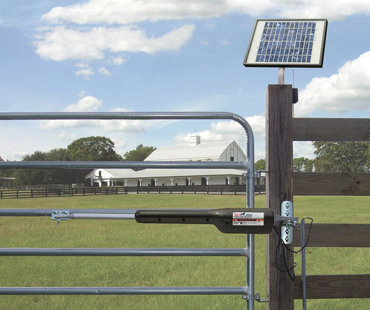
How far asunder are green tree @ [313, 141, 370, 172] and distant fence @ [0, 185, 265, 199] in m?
11.2

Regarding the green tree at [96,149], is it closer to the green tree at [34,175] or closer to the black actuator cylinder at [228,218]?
the green tree at [34,175]

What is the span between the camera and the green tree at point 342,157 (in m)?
42.4

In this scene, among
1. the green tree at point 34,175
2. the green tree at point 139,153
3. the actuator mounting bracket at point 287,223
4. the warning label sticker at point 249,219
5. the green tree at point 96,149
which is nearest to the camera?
the warning label sticker at point 249,219

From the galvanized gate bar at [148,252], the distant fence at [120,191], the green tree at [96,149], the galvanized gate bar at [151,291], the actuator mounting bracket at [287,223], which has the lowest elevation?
the distant fence at [120,191]

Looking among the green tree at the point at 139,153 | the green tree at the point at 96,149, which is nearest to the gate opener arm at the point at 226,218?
the green tree at the point at 96,149

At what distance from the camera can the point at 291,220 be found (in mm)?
2795

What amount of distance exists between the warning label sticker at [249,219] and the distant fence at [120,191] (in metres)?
26.8

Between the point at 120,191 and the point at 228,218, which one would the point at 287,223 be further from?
the point at 120,191

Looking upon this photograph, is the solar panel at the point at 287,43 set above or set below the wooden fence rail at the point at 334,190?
above

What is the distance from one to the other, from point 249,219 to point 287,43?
76.1 inches

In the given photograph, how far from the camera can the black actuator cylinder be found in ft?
7.68

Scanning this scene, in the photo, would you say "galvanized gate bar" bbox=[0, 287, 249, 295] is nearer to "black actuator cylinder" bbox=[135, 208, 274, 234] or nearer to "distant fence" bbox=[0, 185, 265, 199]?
"black actuator cylinder" bbox=[135, 208, 274, 234]

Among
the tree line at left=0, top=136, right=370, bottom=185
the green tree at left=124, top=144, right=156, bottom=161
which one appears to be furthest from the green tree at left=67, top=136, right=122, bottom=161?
the green tree at left=124, top=144, right=156, bottom=161

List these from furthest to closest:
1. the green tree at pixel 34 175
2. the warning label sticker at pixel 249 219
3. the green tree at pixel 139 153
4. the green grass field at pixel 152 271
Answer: the green tree at pixel 139 153 → the green tree at pixel 34 175 → the green grass field at pixel 152 271 → the warning label sticker at pixel 249 219
